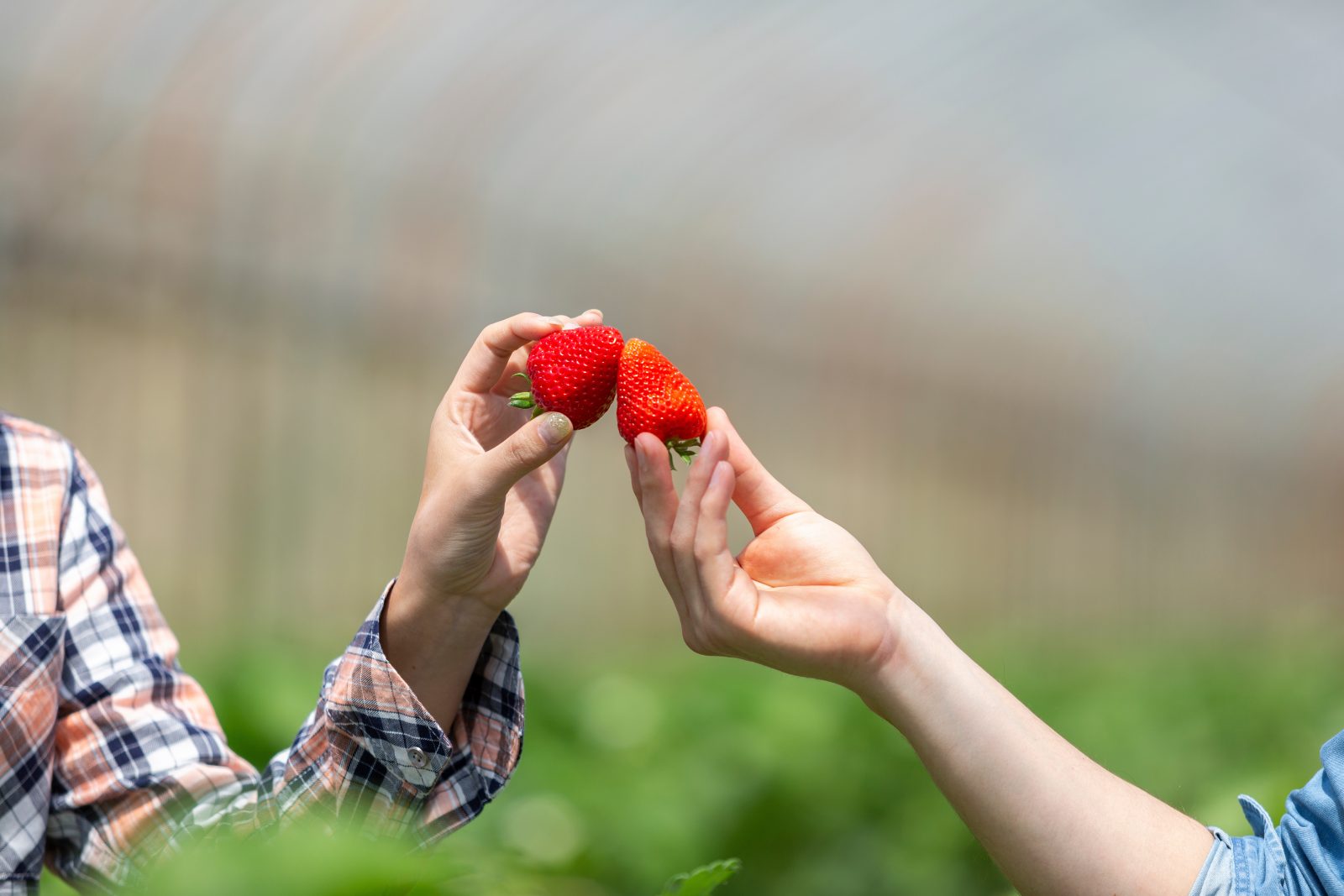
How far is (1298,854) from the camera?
1180 millimetres

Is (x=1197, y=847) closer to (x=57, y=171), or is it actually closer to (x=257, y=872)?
(x=257, y=872)

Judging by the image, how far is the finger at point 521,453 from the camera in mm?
1143

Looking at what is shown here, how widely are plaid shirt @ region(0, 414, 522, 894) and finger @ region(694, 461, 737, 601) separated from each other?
350mm

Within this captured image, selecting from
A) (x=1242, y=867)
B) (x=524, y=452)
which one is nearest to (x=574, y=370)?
(x=524, y=452)

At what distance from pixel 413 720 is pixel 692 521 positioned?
0.39 m

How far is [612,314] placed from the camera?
4.95m

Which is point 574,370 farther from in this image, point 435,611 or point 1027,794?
point 1027,794

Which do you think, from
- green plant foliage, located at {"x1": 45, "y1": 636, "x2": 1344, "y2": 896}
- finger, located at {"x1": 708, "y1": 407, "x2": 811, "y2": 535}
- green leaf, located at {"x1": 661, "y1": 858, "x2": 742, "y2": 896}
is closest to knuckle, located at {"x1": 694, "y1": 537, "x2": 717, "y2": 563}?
finger, located at {"x1": 708, "y1": 407, "x2": 811, "y2": 535}

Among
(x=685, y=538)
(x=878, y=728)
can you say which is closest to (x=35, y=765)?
(x=685, y=538)

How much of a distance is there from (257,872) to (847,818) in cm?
271

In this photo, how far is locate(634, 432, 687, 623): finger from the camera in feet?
3.96

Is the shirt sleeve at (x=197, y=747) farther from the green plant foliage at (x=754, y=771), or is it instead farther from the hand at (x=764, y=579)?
the green plant foliage at (x=754, y=771)

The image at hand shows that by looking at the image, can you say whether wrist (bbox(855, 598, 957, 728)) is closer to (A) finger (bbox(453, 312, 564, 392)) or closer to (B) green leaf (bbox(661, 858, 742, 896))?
(B) green leaf (bbox(661, 858, 742, 896))

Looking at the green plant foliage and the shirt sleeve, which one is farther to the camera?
the green plant foliage
